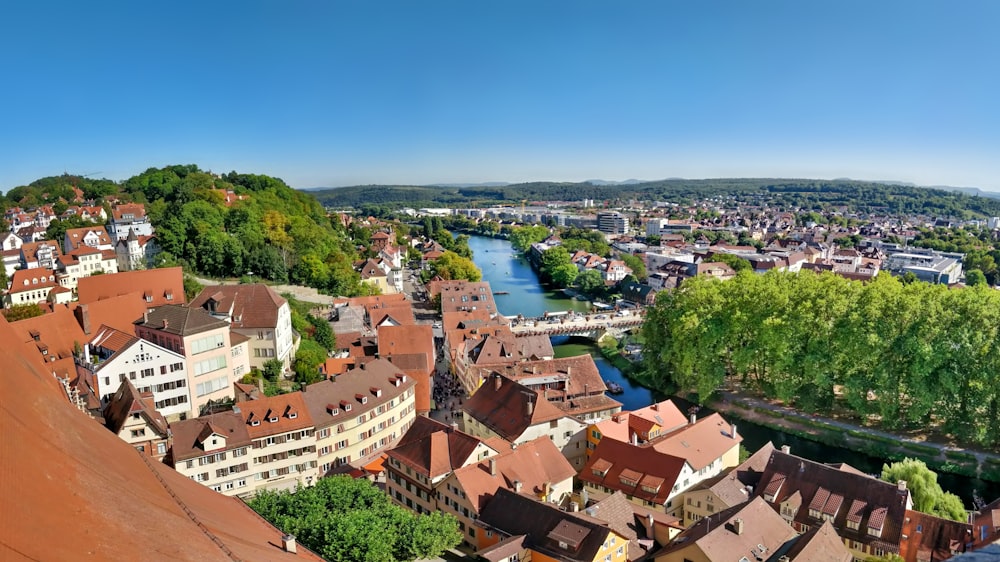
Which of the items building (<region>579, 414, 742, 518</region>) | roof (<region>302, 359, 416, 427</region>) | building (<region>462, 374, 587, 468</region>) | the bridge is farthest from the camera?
the bridge

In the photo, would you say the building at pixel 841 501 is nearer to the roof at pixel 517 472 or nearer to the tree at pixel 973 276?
the roof at pixel 517 472

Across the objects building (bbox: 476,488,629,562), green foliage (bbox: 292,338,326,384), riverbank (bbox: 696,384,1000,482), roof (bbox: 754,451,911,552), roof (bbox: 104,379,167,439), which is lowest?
riverbank (bbox: 696,384,1000,482)

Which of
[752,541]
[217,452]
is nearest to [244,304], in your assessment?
[217,452]

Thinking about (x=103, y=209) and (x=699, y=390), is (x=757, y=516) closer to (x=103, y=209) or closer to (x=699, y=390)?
(x=699, y=390)

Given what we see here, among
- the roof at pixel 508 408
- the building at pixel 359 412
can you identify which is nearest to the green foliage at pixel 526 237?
the roof at pixel 508 408

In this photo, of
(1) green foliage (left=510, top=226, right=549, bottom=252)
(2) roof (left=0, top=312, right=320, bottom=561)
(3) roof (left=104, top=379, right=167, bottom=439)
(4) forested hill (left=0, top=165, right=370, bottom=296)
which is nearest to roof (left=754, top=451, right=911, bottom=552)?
(2) roof (left=0, top=312, right=320, bottom=561)

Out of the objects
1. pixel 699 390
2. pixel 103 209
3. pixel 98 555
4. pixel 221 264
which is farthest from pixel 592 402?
pixel 103 209

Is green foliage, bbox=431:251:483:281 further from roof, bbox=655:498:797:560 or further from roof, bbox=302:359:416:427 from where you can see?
roof, bbox=655:498:797:560
